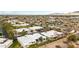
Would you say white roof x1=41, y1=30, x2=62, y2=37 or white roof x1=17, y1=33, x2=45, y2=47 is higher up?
white roof x1=41, y1=30, x2=62, y2=37

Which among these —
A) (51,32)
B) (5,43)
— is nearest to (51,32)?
(51,32)

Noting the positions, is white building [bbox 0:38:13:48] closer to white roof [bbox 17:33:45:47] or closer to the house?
white roof [bbox 17:33:45:47]

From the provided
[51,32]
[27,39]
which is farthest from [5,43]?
[51,32]

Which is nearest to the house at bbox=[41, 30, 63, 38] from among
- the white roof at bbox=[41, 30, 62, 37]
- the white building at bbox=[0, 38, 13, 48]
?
the white roof at bbox=[41, 30, 62, 37]

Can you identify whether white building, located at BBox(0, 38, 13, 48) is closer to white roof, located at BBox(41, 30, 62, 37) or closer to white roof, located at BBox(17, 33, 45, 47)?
white roof, located at BBox(17, 33, 45, 47)

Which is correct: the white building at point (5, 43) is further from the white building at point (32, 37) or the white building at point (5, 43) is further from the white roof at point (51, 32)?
the white roof at point (51, 32)

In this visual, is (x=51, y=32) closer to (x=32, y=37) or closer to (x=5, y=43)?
(x=32, y=37)

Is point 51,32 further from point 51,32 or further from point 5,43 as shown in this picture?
point 5,43

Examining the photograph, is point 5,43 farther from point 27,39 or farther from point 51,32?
point 51,32

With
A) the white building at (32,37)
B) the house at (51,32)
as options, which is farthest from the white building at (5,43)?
the house at (51,32)
